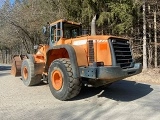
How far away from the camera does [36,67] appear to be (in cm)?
919

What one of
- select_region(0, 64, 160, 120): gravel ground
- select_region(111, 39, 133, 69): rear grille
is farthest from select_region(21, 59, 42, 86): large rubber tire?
select_region(111, 39, 133, 69): rear grille

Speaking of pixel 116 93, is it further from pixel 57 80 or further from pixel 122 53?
pixel 57 80

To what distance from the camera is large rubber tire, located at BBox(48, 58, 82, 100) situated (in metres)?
6.68

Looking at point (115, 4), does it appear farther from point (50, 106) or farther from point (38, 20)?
point (50, 106)

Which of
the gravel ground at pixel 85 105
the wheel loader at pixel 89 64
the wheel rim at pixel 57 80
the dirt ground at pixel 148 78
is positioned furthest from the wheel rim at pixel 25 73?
the dirt ground at pixel 148 78

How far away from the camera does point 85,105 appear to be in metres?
6.57

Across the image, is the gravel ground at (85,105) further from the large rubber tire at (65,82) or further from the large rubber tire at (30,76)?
the large rubber tire at (30,76)

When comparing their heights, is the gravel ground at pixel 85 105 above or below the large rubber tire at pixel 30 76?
below

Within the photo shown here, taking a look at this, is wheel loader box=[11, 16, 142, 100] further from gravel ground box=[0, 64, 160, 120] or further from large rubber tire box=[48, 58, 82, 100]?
gravel ground box=[0, 64, 160, 120]

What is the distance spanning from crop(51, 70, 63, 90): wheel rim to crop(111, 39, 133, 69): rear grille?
1.82 m

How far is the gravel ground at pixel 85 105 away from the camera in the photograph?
5.60m

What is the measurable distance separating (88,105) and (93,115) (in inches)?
36.1

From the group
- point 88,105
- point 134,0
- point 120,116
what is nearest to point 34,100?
point 88,105

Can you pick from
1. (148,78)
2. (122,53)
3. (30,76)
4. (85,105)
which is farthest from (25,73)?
(148,78)
